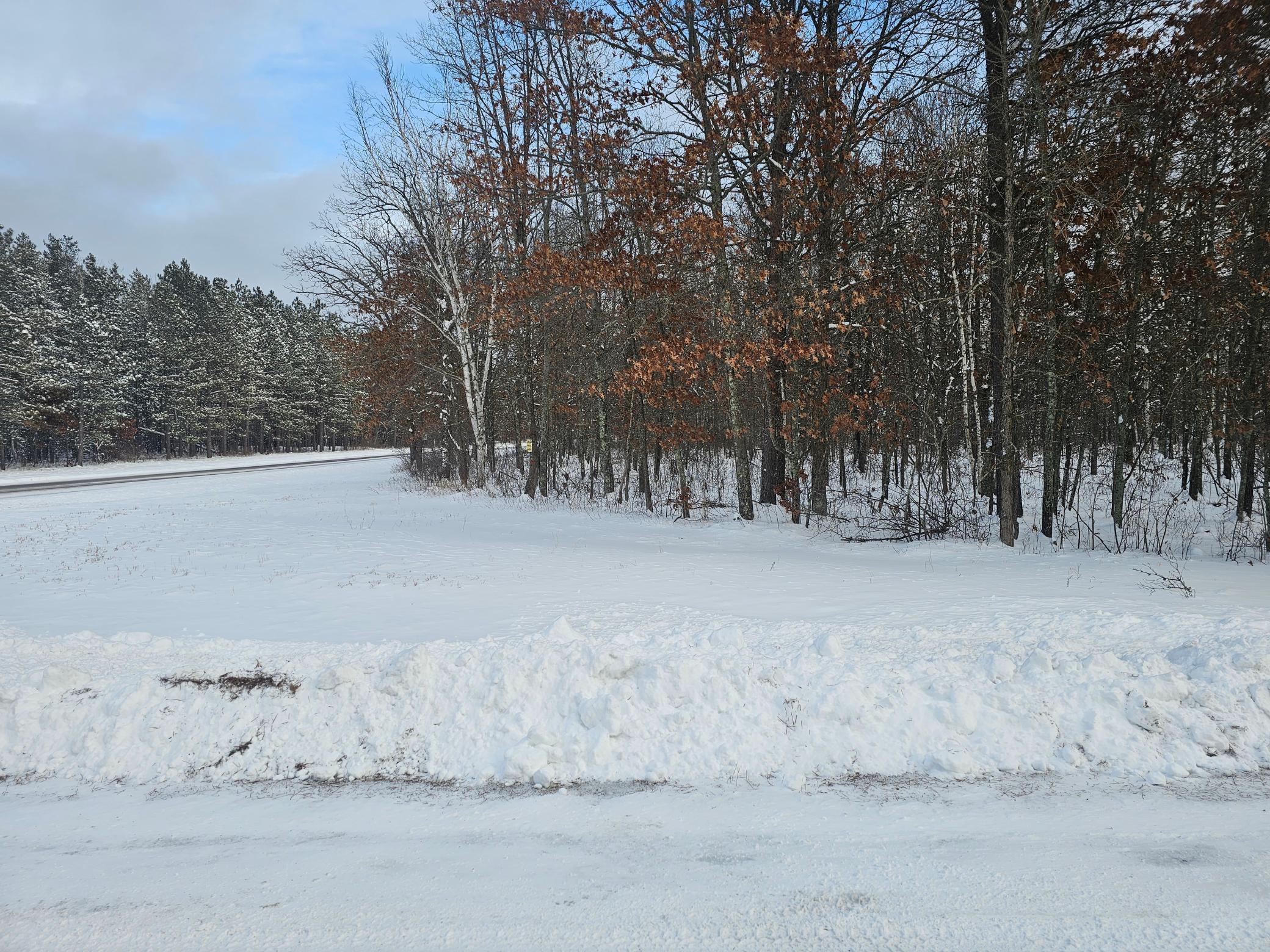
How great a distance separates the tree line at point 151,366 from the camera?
49625 millimetres

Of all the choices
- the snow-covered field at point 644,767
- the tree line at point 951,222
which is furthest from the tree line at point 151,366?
the snow-covered field at point 644,767

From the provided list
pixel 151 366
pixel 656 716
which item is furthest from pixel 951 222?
pixel 151 366

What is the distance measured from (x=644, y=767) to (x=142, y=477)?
38.7m

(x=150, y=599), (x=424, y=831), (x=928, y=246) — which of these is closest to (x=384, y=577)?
(x=150, y=599)

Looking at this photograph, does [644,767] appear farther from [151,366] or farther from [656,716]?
[151,366]

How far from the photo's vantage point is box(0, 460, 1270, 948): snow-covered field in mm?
3051

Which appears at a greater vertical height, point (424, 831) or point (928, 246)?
point (928, 246)

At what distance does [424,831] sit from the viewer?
12.6 ft

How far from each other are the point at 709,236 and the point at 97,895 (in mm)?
12010

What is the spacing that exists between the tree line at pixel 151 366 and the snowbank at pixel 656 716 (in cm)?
2572

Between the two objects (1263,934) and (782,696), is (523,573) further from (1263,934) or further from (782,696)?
(1263,934)

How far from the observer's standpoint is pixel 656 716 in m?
4.89

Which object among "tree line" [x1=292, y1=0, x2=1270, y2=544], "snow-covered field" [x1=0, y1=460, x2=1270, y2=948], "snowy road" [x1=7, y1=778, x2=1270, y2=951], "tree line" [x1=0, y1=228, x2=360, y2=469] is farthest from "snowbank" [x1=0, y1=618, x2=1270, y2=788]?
"tree line" [x1=0, y1=228, x2=360, y2=469]

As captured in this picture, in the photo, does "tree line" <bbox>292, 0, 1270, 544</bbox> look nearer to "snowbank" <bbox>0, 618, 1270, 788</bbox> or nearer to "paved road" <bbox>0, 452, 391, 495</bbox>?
"snowbank" <bbox>0, 618, 1270, 788</bbox>
